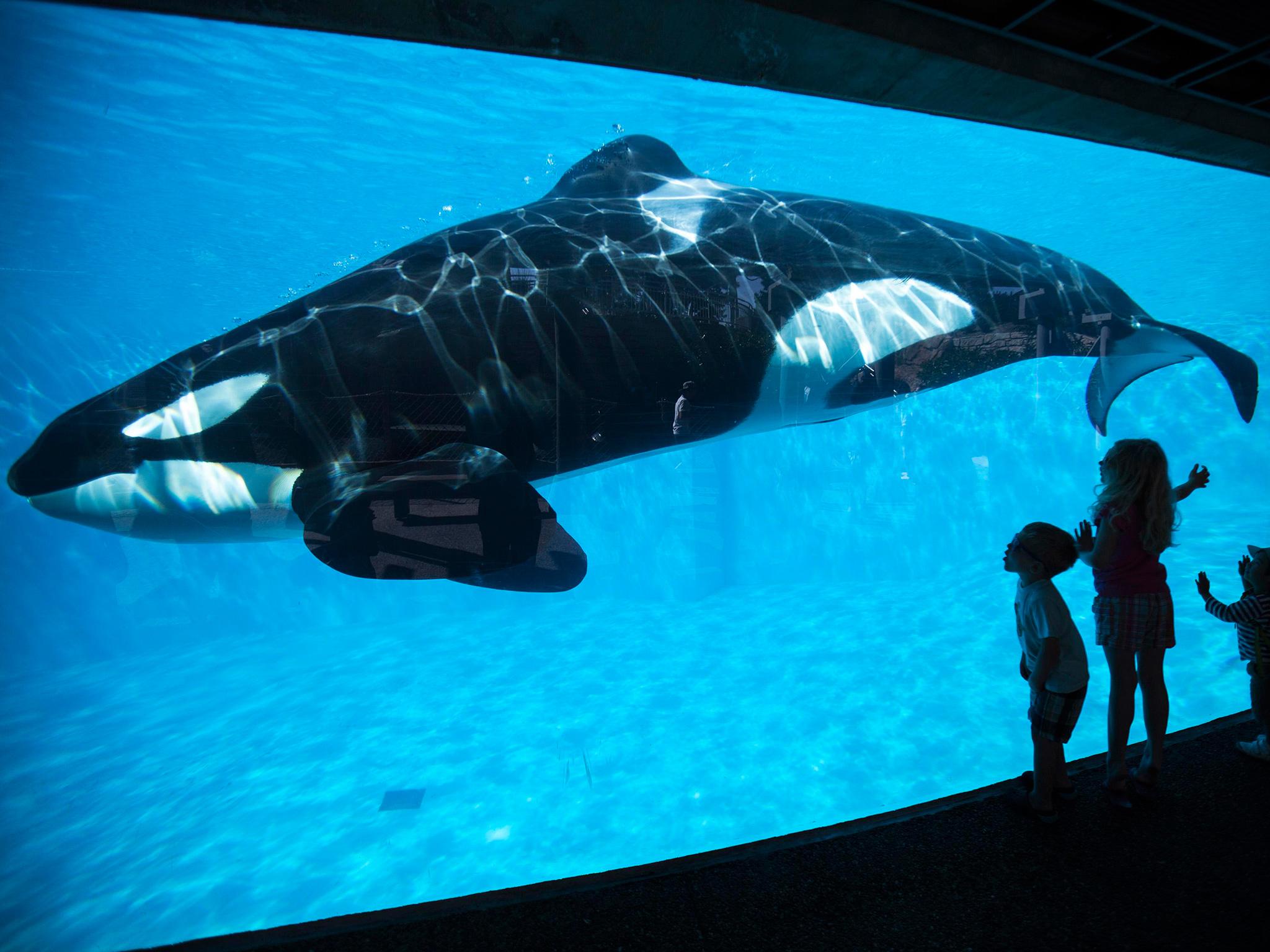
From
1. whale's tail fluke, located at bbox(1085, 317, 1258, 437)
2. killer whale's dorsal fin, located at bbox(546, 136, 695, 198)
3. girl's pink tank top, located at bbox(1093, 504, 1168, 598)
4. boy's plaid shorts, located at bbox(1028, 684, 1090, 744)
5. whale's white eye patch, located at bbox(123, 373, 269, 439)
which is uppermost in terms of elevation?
killer whale's dorsal fin, located at bbox(546, 136, 695, 198)

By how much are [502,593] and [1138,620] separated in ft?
85.6

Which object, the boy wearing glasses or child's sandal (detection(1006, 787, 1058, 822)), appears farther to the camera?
the boy wearing glasses

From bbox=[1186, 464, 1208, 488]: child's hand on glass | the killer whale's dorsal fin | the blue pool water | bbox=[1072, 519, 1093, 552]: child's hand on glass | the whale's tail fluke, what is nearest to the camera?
bbox=[1072, 519, 1093, 552]: child's hand on glass

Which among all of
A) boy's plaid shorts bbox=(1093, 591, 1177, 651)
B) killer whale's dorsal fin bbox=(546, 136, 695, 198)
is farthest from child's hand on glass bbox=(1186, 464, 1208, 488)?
killer whale's dorsal fin bbox=(546, 136, 695, 198)

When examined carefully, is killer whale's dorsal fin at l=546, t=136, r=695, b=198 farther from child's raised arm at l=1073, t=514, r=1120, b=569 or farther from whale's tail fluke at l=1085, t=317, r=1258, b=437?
whale's tail fluke at l=1085, t=317, r=1258, b=437

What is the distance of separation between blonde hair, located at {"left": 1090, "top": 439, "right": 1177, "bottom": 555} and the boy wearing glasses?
0.43 metres

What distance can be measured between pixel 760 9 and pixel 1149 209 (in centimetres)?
2691

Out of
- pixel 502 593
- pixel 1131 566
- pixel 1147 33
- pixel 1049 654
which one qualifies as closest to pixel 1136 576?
pixel 1131 566

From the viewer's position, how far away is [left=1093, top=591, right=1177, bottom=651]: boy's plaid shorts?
2766 mm

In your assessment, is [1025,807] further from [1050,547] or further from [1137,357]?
[1137,357]

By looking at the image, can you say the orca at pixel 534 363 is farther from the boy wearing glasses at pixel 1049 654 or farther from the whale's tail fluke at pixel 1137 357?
the boy wearing glasses at pixel 1049 654

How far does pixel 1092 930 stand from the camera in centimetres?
180

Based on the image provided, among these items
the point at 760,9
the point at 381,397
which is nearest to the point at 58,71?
the point at 381,397

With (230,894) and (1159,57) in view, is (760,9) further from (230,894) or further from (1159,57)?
(230,894)
